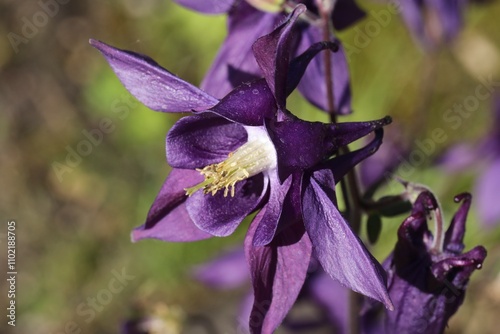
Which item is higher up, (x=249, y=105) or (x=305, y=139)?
(x=249, y=105)

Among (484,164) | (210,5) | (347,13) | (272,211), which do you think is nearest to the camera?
(272,211)

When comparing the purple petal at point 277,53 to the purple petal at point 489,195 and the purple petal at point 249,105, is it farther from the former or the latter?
the purple petal at point 489,195

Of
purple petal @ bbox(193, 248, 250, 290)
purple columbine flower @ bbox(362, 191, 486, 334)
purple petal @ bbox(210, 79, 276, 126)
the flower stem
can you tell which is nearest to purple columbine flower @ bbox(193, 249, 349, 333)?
purple petal @ bbox(193, 248, 250, 290)

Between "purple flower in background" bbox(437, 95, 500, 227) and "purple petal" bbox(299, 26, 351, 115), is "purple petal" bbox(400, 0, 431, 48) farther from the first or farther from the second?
"purple petal" bbox(299, 26, 351, 115)

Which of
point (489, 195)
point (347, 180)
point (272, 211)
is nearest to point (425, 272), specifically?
point (347, 180)

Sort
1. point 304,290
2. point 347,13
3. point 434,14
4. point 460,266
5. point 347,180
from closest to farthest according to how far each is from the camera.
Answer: point 460,266, point 347,180, point 347,13, point 304,290, point 434,14

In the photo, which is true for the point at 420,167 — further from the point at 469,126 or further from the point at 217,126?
the point at 217,126

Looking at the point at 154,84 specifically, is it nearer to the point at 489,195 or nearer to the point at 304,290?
the point at 304,290

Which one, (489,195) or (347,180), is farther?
(489,195)
